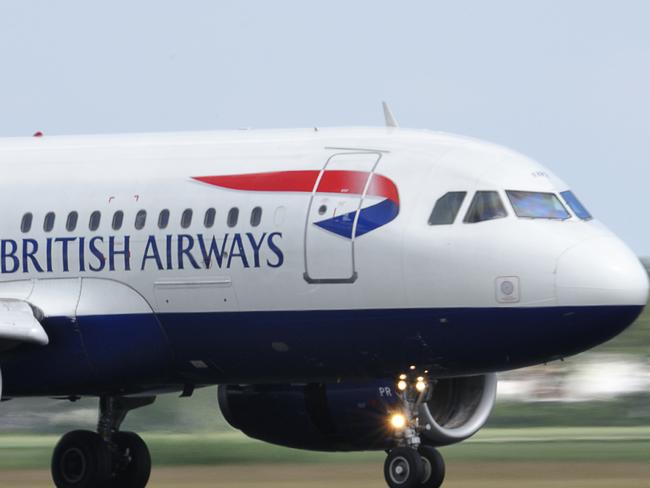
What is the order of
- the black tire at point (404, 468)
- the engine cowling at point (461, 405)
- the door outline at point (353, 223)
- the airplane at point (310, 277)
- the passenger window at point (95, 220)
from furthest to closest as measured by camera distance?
the engine cowling at point (461, 405) → the passenger window at point (95, 220) → the black tire at point (404, 468) → the door outline at point (353, 223) → the airplane at point (310, 277)

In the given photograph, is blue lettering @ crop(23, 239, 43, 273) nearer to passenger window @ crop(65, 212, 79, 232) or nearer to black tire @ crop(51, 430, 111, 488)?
passenger window @ crop(65, 212, 79, 232)

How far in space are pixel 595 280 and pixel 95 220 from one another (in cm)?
544

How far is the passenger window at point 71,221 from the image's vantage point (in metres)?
22.0

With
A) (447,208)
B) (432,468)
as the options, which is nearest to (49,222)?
(447,208)

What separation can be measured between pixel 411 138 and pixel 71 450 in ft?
18.1

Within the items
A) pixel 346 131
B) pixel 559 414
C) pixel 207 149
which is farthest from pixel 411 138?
pixel 559 414

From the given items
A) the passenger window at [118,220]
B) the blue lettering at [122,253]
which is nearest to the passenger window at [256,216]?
the blue lettering at [122,253]

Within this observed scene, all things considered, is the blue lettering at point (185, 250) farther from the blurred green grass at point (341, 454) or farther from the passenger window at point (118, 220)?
the blurred green grass at point (341, 454)

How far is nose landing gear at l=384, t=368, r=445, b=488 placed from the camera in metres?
20.6

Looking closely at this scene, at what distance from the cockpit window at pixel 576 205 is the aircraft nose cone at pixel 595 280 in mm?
804

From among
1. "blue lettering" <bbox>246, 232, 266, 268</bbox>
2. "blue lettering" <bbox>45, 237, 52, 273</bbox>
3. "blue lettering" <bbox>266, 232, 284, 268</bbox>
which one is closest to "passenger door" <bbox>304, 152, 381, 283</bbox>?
"blue lettering" <bbox>266, 232, 284, 268</bbox>

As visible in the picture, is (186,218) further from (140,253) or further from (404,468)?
(404,468)

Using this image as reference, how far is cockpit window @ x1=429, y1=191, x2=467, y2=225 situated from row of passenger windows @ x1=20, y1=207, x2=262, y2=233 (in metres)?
1.84

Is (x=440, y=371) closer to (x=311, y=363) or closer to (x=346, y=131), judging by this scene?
(x=311, y=363)
